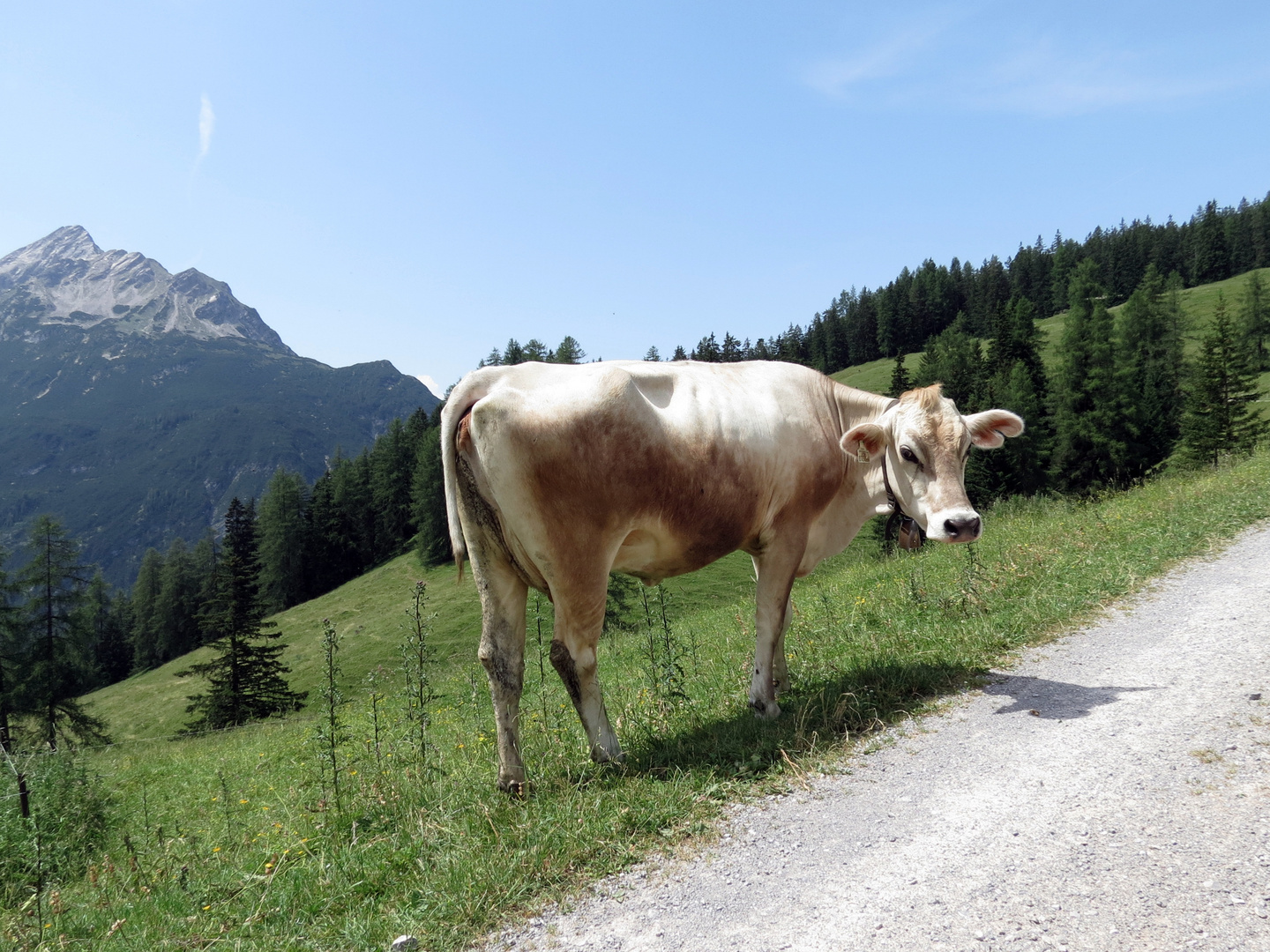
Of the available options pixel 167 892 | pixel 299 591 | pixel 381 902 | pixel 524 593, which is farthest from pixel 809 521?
pixel 299 591

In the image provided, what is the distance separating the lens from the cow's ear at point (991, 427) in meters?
6.47

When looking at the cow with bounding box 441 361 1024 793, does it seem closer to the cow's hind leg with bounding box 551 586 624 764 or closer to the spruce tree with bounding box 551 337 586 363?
the cow's hind leg with bounding box 551 586 624 764

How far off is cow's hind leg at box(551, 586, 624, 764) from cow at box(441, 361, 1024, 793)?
1cm

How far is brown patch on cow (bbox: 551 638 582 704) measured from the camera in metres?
5.34

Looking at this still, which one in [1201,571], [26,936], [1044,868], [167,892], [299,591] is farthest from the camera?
[299,591]

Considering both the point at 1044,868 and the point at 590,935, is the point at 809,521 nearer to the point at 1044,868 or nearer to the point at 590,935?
the point at 1044,868

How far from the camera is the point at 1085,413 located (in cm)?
7650

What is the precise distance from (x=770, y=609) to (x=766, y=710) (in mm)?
844

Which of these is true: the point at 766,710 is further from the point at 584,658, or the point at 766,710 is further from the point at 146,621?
the point at 146,621

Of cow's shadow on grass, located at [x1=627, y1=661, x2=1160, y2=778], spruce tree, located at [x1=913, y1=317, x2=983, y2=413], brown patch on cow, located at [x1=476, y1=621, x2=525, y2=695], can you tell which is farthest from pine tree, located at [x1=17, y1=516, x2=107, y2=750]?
spruce tree, located at [x1=913, y1=317, x2=983, y2=413]

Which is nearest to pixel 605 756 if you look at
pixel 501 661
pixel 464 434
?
pixel 501 661

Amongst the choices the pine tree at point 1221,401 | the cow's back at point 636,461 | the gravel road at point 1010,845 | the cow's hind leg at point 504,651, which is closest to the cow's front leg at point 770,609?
the cow's back at point 636,461

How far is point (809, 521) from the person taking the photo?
21.4 feet

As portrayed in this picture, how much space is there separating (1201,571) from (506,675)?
868cm
